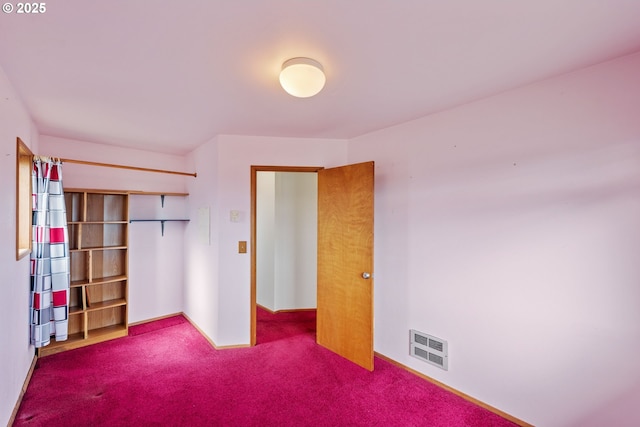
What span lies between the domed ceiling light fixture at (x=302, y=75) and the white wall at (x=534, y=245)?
128cm

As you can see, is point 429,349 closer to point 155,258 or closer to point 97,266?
point 155,258

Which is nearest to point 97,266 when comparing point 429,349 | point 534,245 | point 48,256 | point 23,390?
point 48,256

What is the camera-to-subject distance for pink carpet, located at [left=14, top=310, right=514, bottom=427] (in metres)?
1.97

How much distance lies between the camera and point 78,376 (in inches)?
96.3

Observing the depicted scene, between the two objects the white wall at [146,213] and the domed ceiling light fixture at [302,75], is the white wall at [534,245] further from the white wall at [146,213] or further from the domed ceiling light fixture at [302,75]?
the white wall at [146,213]

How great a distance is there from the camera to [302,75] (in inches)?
61.4

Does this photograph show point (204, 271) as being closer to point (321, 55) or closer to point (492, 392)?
point (321, 55)

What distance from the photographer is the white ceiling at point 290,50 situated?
3.97 feet

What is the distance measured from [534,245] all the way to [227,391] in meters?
2.52

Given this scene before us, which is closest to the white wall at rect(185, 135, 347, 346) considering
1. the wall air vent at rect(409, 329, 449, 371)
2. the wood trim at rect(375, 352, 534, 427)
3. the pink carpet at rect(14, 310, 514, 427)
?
the pink carpet at rect(14, 310, 514, 427)

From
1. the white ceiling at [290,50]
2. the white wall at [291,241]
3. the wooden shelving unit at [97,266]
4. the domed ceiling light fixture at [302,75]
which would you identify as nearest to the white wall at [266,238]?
the white wall at [291,241]

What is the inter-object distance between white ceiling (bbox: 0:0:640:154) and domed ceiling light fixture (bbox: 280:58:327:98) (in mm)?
45

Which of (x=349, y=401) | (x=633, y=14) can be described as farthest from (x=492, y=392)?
(x=633, y=14)

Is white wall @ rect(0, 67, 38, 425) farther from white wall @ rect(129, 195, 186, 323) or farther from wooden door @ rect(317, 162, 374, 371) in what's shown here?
wooden door @ rect(317, 162, 374, 371)
